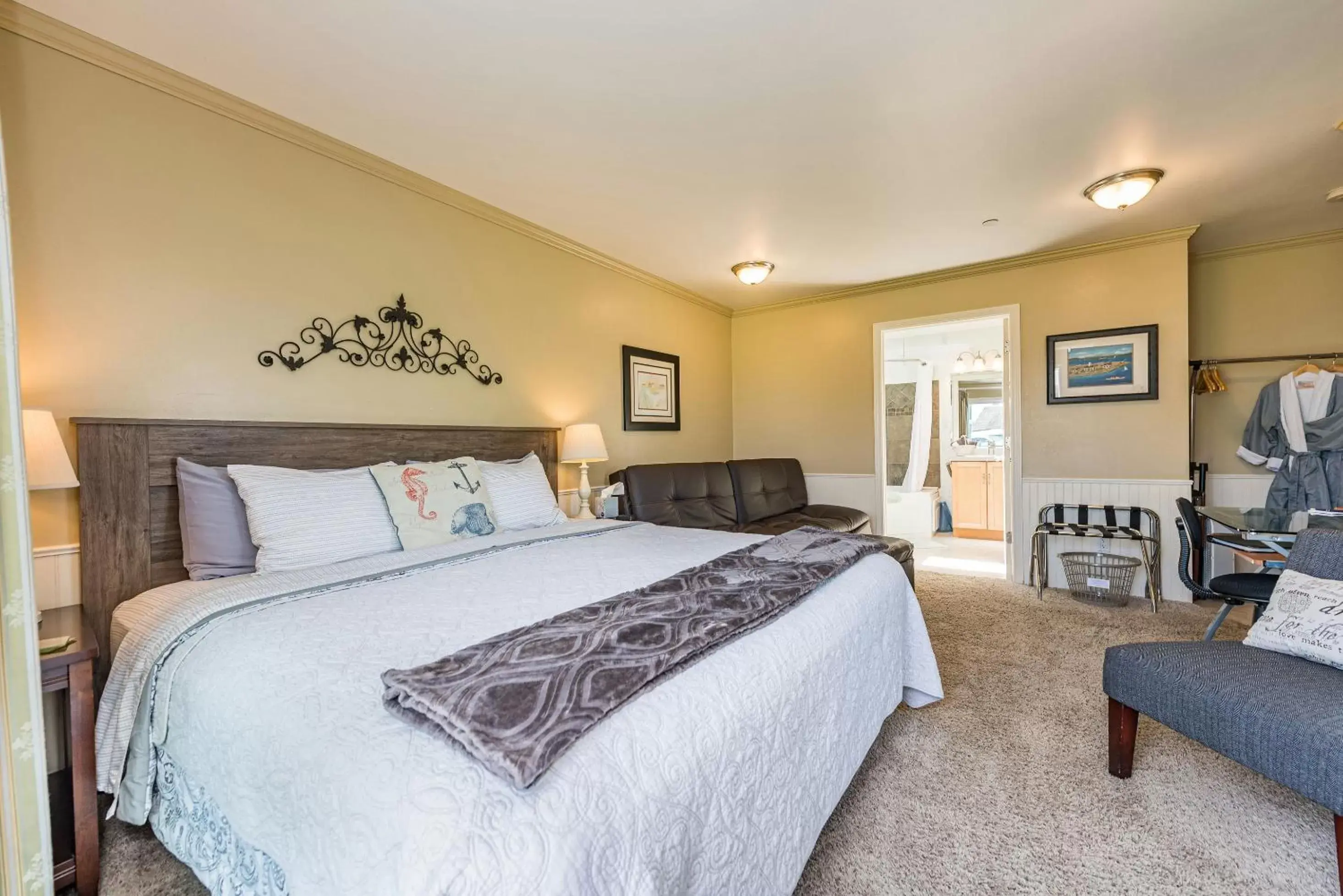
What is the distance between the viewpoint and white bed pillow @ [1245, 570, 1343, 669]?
1.57 metres

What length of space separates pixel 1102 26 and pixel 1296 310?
3.56 metres

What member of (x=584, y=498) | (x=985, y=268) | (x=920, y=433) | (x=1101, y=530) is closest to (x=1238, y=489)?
(x=1101, y=530)

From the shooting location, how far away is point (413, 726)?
0.87m

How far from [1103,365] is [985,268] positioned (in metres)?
1.10

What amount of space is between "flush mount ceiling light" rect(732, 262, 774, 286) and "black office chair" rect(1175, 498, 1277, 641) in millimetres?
2788

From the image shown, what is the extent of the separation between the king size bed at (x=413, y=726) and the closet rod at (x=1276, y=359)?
11.7 feet

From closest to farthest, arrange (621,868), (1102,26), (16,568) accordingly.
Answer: (621,868) → (16,568) → (1102,26)

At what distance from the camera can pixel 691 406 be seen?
16.1ft

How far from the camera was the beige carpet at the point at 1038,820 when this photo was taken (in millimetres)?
1405

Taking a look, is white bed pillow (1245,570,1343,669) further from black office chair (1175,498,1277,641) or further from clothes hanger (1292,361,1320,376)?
clothes hanger (1292,361,1320,376)

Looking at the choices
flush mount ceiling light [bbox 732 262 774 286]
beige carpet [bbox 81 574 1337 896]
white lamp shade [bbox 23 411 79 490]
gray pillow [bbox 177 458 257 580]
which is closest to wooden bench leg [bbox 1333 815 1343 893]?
beige carpet [bbox 81 574 1337 896]

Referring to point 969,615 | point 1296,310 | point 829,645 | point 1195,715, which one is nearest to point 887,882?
point 829,645

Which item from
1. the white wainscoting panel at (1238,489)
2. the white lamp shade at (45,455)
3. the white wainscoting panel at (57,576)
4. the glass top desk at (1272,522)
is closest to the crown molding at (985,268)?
the white wainscoting panel at (1238,489)

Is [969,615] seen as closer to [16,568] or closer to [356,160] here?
[16,568]
